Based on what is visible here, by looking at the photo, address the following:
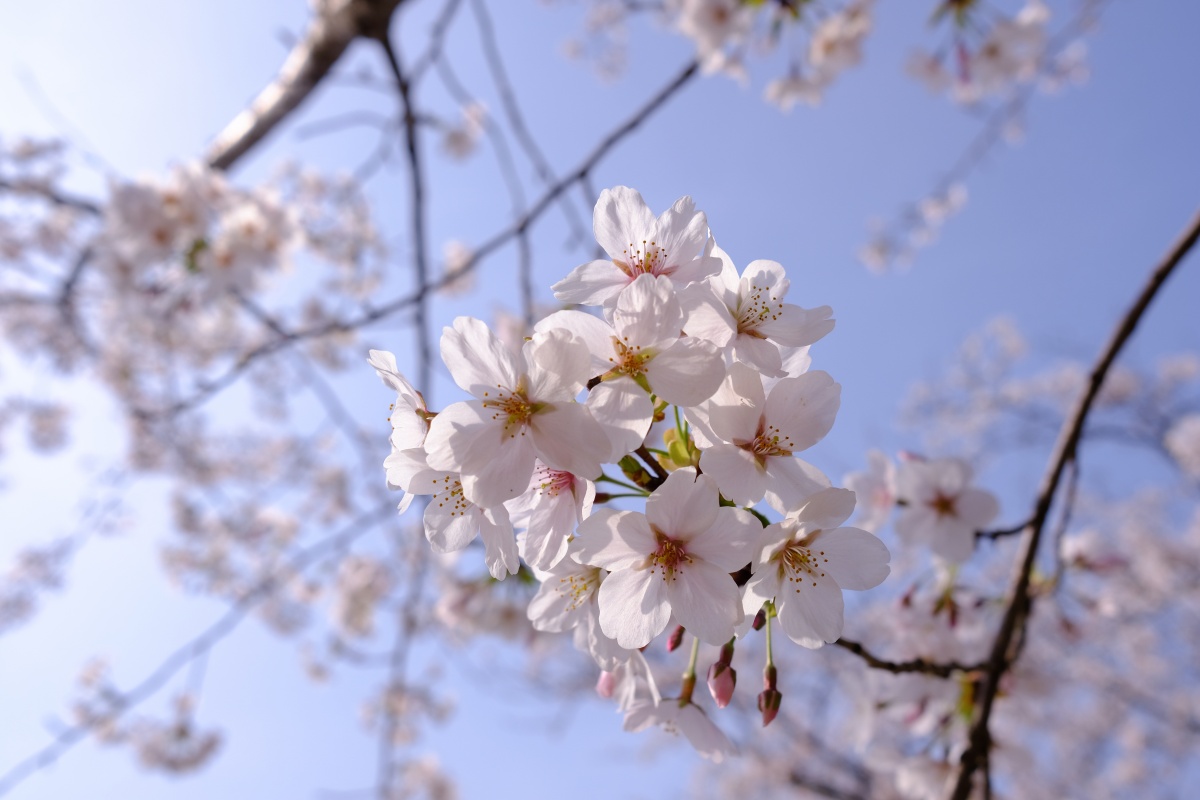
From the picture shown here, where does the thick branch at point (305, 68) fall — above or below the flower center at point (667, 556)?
above

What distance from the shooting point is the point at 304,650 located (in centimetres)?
777

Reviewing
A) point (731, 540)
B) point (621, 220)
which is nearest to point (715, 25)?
point (621, 220)

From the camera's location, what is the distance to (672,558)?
814 millimetres

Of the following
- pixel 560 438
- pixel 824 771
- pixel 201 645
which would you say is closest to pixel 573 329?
pixel 560 438

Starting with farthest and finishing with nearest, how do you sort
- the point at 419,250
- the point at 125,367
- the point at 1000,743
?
1. the point at 125,367
2. the point at 419,250
3. the point at 1000,743

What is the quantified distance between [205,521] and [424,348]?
635cm

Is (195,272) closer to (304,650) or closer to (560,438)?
(560,438)

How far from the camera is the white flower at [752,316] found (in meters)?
0.78

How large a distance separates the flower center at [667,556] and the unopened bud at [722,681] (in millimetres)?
212

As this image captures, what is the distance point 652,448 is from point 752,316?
0.22 m

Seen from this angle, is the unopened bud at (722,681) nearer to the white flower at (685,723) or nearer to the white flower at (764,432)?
the white flower at (685,723)

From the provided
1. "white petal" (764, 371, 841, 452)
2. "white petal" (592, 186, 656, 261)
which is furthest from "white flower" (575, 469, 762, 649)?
"white petal" (592, 186, 656, 261)

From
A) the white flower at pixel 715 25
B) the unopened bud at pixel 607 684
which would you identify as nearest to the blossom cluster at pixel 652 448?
the unopened bud at pixel 607 684

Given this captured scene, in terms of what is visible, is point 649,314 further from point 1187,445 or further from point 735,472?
point 1187,445
